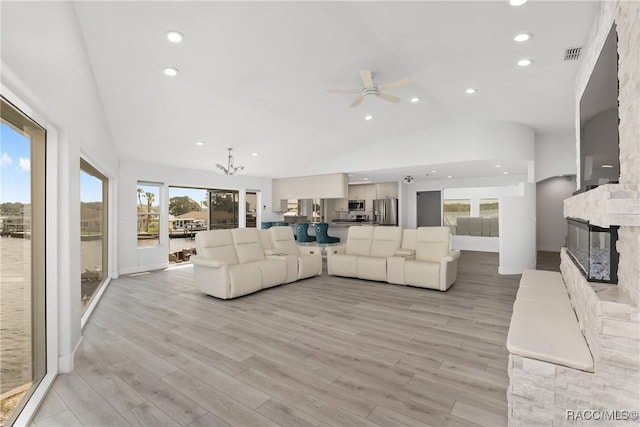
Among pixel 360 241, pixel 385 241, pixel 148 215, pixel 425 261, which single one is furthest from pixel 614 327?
pixel 148 215

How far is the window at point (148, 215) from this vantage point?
706 centimetres

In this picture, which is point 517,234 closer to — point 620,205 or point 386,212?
point 386,212

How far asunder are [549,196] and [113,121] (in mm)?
10992

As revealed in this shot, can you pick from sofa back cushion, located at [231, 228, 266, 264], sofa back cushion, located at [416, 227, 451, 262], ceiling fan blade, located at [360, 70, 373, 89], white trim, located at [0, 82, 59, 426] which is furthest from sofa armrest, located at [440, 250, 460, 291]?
white trim, located at [0, 82, 59, 426]

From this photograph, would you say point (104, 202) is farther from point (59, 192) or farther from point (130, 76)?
point (59, 192)

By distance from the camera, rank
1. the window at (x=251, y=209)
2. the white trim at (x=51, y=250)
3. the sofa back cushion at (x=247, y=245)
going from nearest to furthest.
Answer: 1. the white trim at (x=51, y=250)
2. the sofa back cushion at (x=247, y=245)
3. the window at (x=251, y=209)

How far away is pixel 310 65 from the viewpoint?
3939mm

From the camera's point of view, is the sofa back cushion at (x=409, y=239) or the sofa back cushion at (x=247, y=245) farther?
the sofa back cushion at (x=409, y=239)

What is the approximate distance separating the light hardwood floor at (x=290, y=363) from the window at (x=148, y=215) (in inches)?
105

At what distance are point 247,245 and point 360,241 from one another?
2.24m

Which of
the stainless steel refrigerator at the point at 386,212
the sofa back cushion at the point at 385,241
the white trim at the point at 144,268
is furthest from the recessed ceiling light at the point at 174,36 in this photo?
the stainless steel refrigerator at the point at 386,212

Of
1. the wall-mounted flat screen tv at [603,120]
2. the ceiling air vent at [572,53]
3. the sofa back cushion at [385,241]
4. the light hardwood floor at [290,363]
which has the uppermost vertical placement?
the ceiling air vent at [572,53]

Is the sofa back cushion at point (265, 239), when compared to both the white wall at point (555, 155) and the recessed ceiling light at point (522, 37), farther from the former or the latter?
the white wall at point (555, 155)

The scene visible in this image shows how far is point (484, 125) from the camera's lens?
245 inches
